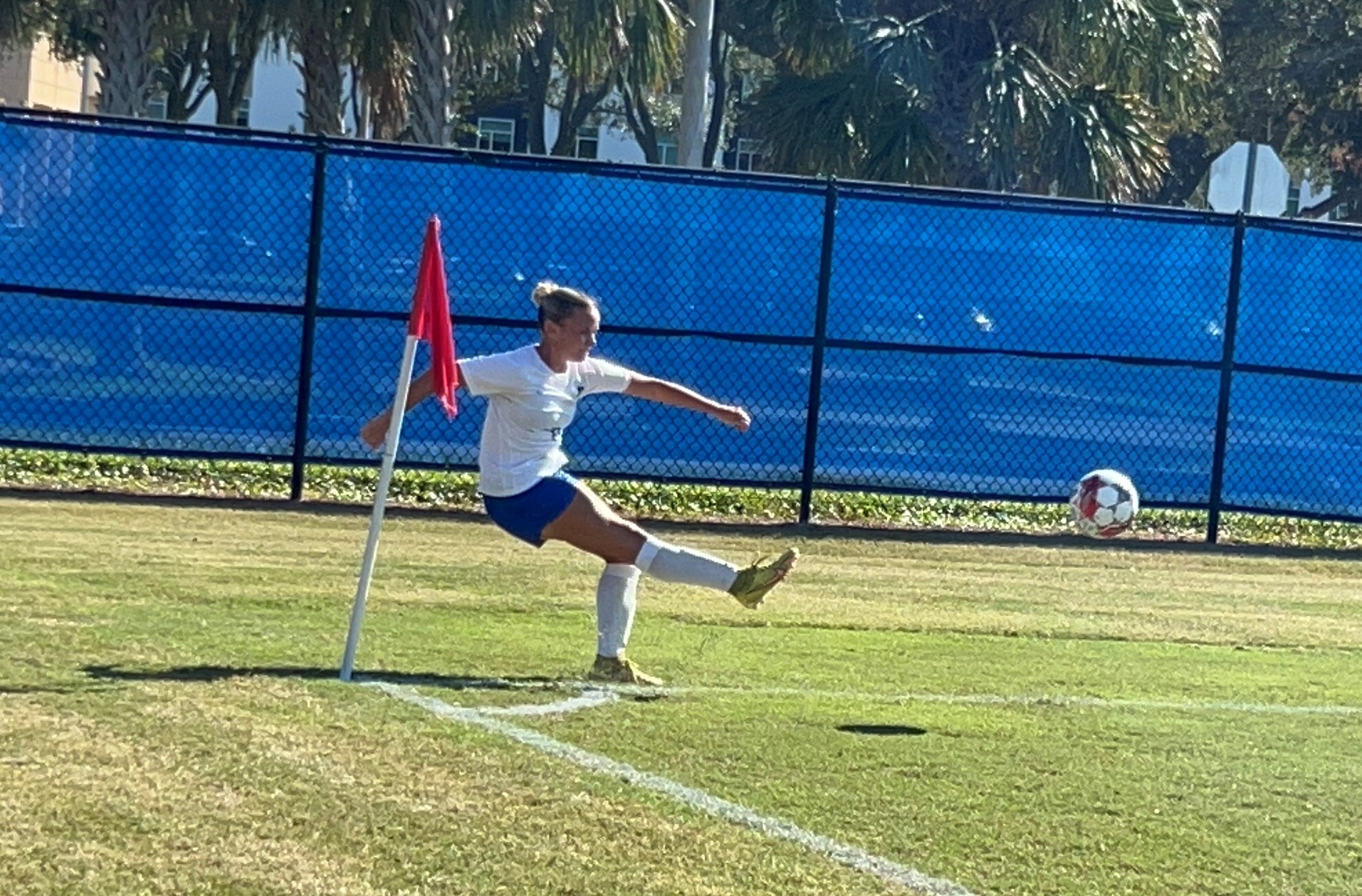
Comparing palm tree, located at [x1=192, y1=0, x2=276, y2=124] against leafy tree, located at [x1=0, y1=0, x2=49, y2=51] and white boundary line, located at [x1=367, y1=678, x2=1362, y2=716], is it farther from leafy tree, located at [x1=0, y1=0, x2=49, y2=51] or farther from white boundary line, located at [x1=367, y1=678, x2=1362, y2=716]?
white boundary line, located at [x1=367, y1=678, x2=1362, y2=716]

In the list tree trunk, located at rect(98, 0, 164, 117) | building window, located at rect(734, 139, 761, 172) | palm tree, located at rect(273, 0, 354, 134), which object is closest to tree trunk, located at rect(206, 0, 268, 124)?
palm tree, located at rect(273, 0, 354, 134)

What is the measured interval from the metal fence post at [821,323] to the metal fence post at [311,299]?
3.49 meters

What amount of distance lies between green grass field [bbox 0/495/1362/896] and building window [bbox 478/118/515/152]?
43.3 m

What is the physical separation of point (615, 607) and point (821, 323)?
22.5 ft

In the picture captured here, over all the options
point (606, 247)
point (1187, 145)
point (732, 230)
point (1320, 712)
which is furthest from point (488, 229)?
point (1187, 145)

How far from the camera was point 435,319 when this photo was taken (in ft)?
25.7

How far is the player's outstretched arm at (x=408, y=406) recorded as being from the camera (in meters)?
8.03

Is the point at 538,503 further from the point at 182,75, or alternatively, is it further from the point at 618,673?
the point at 182,75

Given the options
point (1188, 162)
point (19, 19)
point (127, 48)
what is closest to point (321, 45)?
point (127, 48)

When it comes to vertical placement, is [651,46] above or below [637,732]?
above

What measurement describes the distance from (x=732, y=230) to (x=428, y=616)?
5.62 m

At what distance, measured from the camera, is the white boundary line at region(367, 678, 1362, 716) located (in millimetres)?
7871

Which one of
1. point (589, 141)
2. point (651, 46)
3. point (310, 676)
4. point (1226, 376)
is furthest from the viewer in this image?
point (589, 141)

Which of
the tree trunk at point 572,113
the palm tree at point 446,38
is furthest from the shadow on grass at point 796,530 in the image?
the tree trunk at point 572,113
